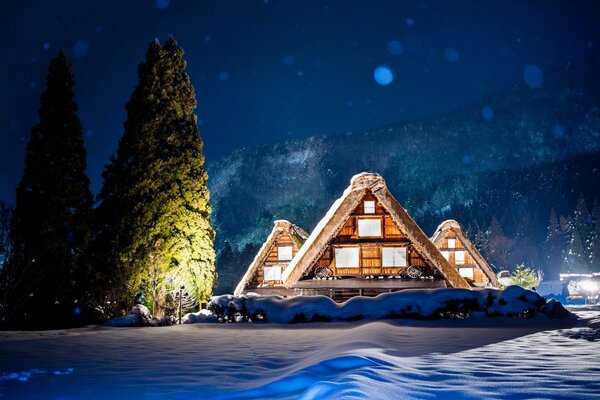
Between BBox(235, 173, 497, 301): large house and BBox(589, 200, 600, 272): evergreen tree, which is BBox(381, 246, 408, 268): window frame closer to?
BBox(235, 173, 497, 301): large house

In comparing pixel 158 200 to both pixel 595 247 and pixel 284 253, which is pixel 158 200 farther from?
pixel 595 247

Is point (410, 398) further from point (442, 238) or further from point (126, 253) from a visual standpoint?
point (442, 238)

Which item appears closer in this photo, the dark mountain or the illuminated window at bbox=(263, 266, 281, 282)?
the illuminated window at bbox=(263, 266, 281, 282)

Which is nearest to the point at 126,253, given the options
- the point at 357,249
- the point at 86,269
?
the point at 86,269

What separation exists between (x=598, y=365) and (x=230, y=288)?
6708cm

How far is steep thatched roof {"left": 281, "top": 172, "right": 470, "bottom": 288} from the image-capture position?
1723 centimetres

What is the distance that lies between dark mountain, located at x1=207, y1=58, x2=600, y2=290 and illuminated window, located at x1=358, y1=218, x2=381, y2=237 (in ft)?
247

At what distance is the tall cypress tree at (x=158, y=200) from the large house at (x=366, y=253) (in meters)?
4.40

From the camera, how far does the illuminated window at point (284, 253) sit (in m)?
29.2

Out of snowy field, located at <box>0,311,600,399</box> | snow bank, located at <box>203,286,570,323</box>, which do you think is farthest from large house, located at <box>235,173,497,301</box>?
snowy field, located at <box>0,311,600,399</box>

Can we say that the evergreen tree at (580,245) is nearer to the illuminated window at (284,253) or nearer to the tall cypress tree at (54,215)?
the illuminated window at (284,253)

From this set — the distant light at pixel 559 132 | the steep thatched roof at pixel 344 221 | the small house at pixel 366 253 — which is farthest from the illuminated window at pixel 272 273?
the distant light at pixel 559 132

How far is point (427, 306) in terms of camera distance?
38.9ft

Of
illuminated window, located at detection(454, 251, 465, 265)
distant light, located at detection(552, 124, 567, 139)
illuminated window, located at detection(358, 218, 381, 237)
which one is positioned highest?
distant light, located at detection(552, 124, 567, 139)
